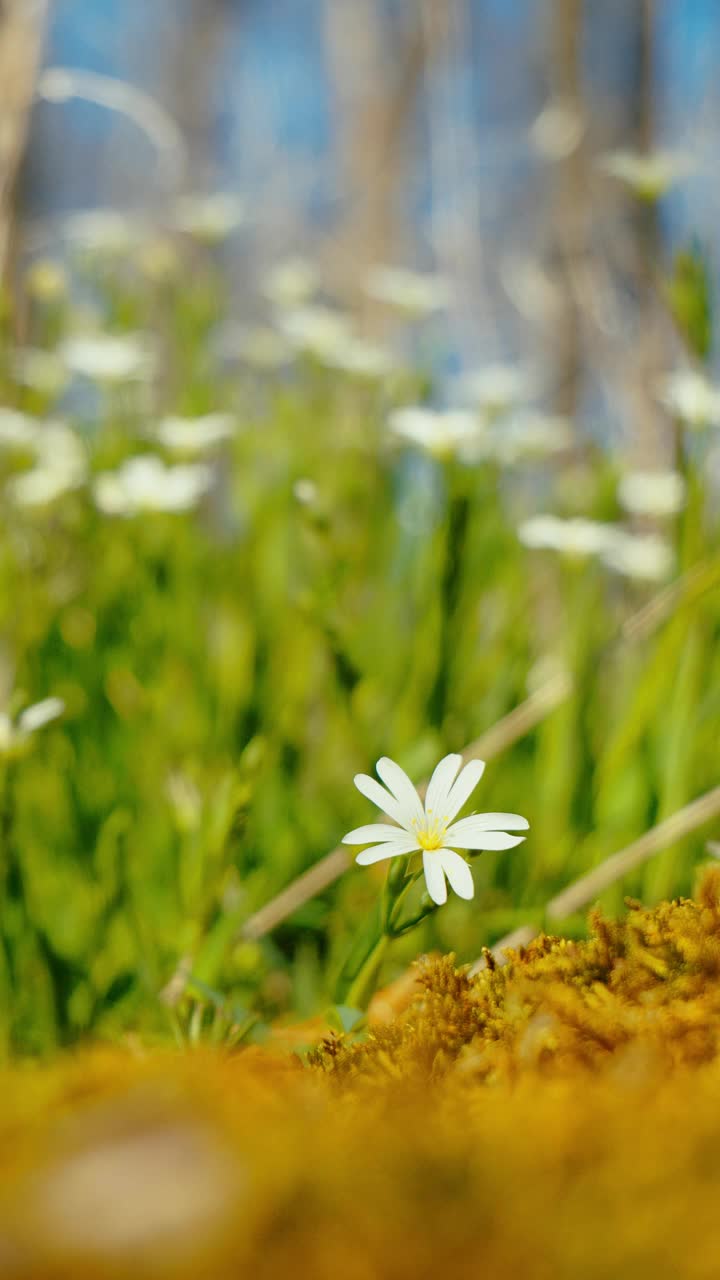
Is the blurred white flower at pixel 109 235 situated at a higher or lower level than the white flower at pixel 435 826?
higher

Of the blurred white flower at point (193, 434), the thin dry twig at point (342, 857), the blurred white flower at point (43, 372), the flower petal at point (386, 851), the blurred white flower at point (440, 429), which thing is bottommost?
the flower petal at point (386, 851)

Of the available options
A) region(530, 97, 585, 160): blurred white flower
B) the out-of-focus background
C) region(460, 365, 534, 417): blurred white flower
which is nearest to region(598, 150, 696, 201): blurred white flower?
the out-of-focus background

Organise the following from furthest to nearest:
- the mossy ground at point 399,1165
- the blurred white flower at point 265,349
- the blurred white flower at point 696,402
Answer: the blurred white flower at point 265,349 < the blurred white flower at point 696,402 < the mossy ground at point 399,1165

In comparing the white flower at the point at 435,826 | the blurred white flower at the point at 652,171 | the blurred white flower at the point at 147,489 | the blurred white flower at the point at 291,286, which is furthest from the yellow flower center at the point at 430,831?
the blurred white flower at the point at 291,286

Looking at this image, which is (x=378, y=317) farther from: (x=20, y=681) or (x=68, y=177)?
(x=68, y=177)

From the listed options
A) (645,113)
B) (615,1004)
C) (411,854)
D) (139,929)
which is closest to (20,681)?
(139,929)

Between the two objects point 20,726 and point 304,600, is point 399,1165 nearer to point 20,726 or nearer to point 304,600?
point 20,726

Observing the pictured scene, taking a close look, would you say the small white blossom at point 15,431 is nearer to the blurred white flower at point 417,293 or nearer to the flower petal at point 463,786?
the blurred white flower at point 417,293
